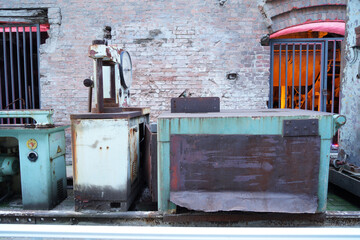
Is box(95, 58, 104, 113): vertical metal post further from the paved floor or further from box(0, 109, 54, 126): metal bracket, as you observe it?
the paved floor

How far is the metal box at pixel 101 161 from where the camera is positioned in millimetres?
2158

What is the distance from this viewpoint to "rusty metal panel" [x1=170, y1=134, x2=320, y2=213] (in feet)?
6.15

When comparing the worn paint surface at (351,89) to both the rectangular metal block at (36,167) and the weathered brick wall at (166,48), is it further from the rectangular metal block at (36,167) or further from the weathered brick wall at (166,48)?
the rectangular metal block at (36,167)

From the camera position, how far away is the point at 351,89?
2754 mm

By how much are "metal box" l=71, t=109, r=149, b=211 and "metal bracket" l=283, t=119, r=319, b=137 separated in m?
1.33

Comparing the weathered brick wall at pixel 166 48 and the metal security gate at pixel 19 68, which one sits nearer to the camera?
the weathered brick wall at pixel 166 48

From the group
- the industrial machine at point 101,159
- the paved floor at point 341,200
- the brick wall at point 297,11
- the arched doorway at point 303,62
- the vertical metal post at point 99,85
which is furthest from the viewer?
the arched doorway at point 303,62

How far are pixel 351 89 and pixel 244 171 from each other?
1.85 m

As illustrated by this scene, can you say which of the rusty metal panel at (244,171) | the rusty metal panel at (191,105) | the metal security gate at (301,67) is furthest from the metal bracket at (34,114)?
the metal security gate at (301,67)

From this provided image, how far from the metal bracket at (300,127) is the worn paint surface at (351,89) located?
125 cm

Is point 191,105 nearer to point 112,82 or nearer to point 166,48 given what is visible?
point 112,82

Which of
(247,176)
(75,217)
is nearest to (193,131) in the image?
(247,176)

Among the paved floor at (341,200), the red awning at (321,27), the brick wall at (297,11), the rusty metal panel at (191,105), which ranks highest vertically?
the brick wall at (297,11)

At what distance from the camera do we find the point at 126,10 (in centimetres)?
448
